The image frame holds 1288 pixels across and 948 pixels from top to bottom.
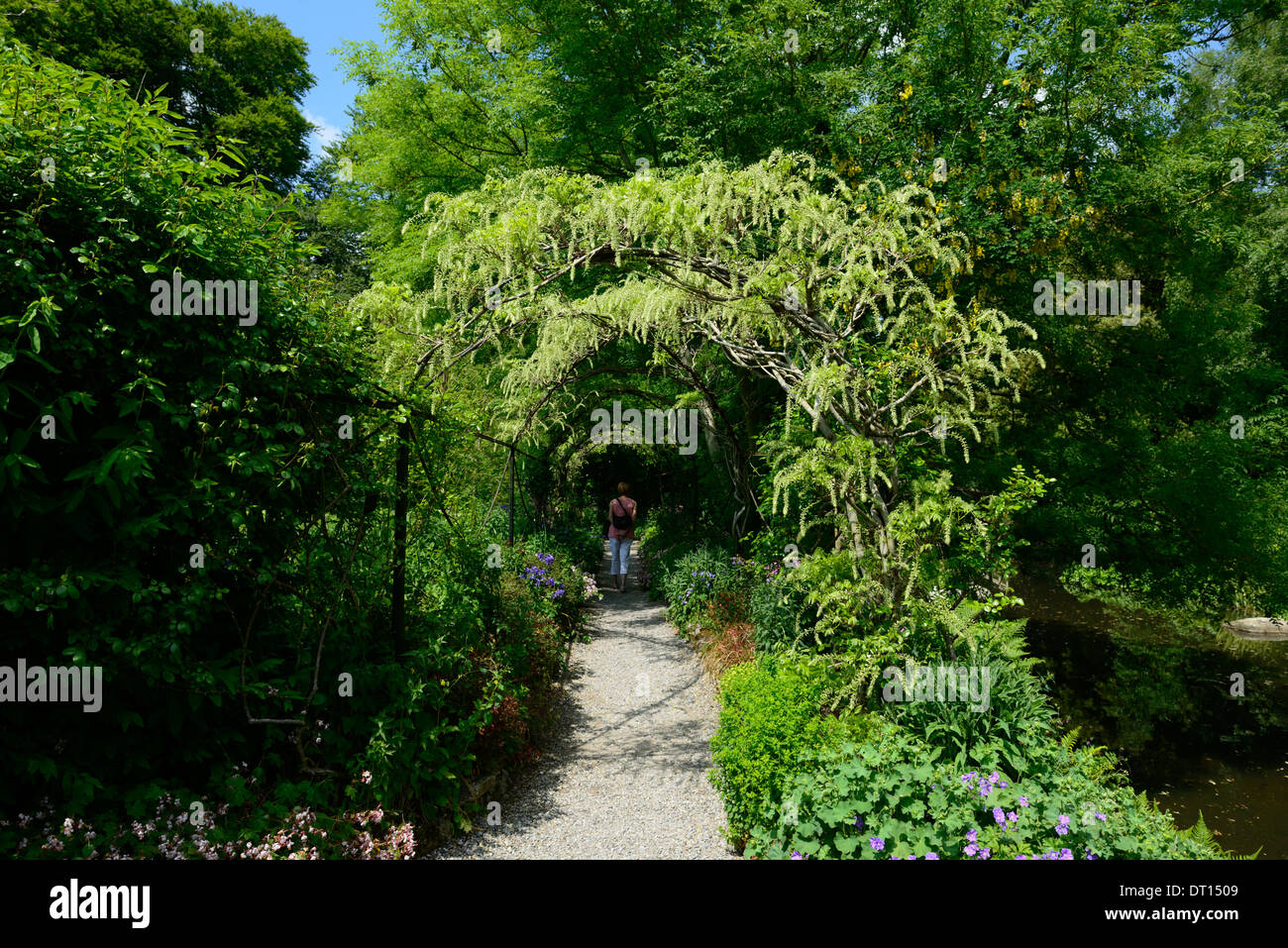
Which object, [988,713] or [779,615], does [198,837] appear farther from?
[779,615]

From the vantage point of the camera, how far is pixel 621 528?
11.2 m

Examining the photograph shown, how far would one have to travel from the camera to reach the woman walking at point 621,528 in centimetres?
1103

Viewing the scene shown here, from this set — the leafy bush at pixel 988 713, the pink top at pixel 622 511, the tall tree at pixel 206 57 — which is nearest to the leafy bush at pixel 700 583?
the pink top at pixel 622 511

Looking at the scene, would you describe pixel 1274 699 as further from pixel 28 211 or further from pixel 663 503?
pixel 28 211

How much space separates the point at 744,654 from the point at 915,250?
3.89m

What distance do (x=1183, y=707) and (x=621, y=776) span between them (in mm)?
7806

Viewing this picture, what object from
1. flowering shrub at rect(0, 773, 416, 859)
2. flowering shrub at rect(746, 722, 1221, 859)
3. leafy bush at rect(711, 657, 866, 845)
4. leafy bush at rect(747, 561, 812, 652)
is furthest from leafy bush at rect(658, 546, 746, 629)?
flowering shrub at rect(0, 773, 416, 859)

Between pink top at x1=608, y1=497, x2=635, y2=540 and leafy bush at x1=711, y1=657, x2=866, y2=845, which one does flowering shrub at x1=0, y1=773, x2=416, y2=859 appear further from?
pink top at x1=608, y1=497, x2=635, y2=540

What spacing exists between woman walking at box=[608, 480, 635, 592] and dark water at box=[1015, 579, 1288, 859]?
20.7 ft

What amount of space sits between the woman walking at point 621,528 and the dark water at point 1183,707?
6320mm

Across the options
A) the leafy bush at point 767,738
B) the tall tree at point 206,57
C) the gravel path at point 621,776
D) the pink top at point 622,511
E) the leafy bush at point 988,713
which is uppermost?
the tall tree at point 206,57

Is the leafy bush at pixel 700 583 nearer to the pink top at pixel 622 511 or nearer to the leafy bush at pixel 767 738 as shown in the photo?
the pink top at pixel 622 511

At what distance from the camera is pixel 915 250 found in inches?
173

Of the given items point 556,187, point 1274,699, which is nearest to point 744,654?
point 556,187
